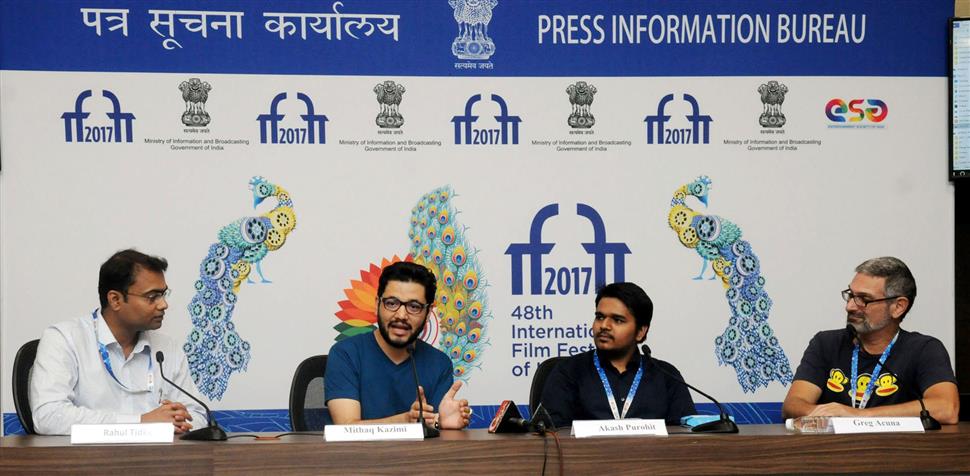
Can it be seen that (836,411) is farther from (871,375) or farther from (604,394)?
(604,394)

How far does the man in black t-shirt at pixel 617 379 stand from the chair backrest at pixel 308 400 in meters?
0.76

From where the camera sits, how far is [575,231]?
441 cm

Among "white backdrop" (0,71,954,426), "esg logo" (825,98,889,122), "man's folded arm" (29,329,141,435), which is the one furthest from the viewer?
"esg logo" (825,98,889,122)

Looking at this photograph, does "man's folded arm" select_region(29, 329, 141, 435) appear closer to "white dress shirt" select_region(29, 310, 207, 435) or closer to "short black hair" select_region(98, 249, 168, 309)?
"white dress shirt" select_region(29, 310, 207, 435)

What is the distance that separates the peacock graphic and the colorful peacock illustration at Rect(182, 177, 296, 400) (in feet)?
2.15

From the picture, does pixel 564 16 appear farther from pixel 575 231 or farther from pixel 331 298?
pixel 331 298

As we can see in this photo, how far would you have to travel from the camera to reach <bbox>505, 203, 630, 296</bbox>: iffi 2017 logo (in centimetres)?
439

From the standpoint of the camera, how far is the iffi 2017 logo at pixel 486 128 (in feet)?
14.4

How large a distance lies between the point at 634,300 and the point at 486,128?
4.21 ft

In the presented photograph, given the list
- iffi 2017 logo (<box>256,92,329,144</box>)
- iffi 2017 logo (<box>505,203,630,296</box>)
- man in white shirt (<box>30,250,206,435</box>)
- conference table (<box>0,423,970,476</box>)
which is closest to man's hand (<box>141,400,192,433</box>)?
man in white shirt (<box>30,250,206,435</box>)

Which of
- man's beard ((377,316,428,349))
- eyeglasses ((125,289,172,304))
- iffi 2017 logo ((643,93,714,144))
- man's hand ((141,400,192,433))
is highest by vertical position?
iffi 2017 logo ((643,93,714,144))

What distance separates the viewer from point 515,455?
8.35 feet

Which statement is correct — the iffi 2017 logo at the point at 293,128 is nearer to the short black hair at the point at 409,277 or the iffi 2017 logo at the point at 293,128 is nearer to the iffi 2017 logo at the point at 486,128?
the iffi 2017 logo at the point at 486,128

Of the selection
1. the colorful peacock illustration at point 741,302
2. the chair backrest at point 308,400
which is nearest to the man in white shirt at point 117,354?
the chair backrest at point 308,400
